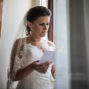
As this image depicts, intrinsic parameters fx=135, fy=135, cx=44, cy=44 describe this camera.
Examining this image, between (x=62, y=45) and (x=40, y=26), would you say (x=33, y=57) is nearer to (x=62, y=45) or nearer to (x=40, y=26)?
(x=40, y=26)

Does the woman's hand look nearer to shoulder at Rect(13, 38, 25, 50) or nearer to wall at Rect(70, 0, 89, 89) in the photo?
shoulder at Rect(13, 38, 25, 50)

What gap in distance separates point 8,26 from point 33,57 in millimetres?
327

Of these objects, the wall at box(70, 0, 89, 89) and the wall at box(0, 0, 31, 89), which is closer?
the wall at box(70, 0, 89, 89)

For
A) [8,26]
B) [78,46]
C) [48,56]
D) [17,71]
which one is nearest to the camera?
[78,46]

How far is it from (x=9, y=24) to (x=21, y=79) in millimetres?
428

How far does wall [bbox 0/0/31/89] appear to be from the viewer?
994 mm

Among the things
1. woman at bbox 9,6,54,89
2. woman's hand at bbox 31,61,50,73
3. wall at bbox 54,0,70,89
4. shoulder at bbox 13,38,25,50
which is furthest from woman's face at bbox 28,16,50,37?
wall at bbox 54,0,70,89

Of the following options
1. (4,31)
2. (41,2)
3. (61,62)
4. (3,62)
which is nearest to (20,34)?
(4,31)

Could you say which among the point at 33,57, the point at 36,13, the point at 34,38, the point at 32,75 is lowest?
the point at 32,75

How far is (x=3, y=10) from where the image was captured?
1.02m

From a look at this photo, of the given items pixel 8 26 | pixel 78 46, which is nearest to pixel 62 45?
pixel 78 46

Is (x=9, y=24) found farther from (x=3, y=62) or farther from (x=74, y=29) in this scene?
(x=74, y=29)

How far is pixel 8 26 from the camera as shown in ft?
3.40

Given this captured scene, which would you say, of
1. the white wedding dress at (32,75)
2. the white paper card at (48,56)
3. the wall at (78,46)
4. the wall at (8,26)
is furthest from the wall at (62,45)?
the wall at (8,26)
